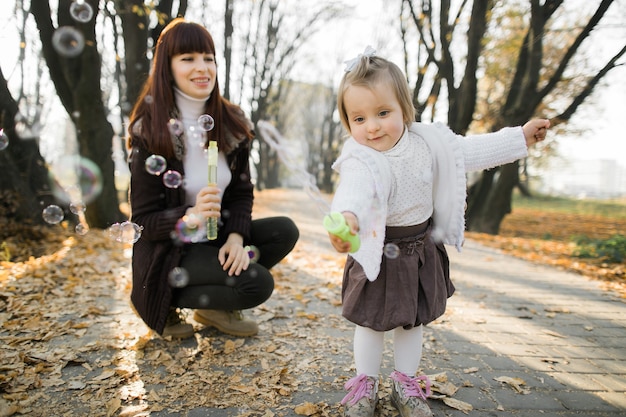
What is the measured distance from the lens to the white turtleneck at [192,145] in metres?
2.75

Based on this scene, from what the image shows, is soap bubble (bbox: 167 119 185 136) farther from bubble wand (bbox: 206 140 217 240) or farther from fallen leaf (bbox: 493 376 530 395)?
fallen leaf (bbox: 493 376 530 395)

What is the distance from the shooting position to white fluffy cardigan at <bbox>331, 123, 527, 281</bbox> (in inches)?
75.0

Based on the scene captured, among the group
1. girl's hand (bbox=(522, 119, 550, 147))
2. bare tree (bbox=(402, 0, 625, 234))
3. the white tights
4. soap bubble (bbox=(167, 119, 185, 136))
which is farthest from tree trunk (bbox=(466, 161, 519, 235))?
soap bubble (bbox=(167, 119, 185, 136))

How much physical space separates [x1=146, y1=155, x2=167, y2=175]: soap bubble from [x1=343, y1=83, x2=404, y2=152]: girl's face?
1254 mm

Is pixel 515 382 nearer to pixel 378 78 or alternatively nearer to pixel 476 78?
pixel 378 78

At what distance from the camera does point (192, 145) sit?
9.26ft

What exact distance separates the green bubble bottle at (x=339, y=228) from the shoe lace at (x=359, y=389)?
858mm

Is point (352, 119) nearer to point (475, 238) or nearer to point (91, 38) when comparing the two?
point (91, 38)

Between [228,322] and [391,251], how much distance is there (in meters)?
1.44

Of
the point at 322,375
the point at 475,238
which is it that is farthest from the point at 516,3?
the point at 322,375

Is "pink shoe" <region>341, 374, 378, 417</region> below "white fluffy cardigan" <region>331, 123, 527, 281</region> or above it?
below

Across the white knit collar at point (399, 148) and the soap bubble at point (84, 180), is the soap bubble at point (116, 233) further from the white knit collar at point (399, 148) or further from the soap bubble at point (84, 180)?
the soap bubble at point (84, 180)

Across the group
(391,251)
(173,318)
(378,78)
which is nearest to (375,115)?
(378,78)

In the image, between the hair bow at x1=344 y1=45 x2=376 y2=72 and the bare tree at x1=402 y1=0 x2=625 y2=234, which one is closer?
the hair bow at x1=344 y1=45 x2=376 y2=72
